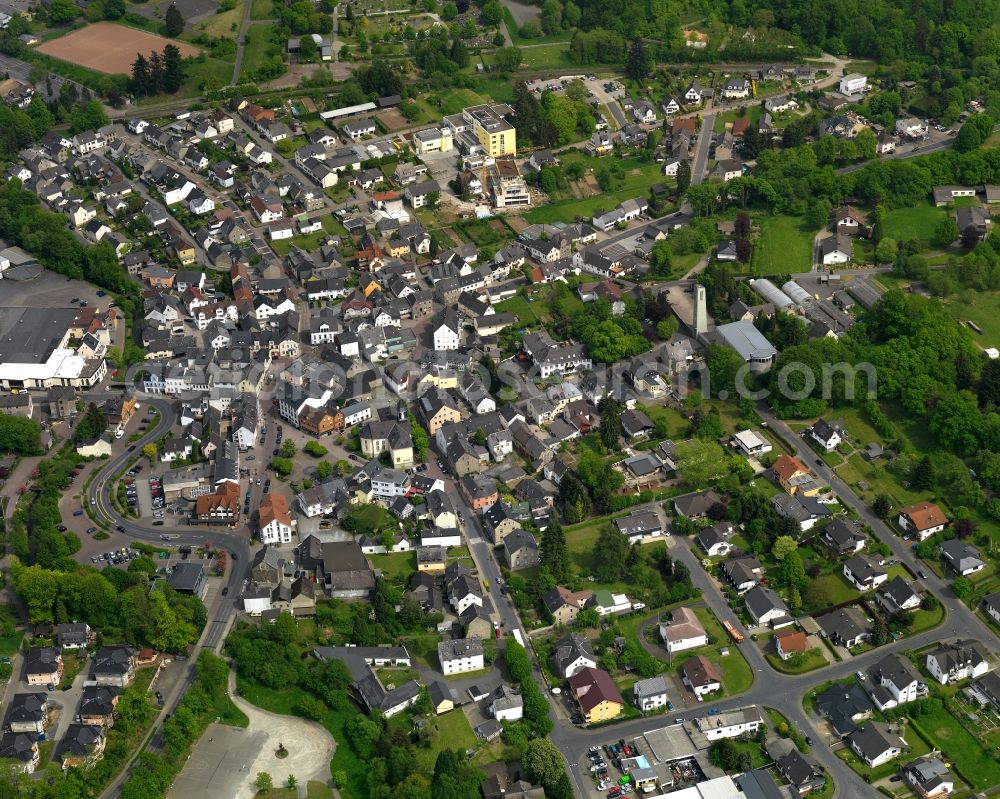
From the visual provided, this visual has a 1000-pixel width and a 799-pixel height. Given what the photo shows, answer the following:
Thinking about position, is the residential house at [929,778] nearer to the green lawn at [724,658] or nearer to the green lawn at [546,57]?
the green lawn at [724,658]

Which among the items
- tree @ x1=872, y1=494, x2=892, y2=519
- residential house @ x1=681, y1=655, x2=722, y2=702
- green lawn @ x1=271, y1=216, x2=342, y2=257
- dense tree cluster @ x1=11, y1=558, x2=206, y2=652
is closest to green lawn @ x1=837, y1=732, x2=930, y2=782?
residential house @ x1=681, y1=655, x2=722, y2=702

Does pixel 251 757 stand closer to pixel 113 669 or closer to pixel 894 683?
pixel 113 669

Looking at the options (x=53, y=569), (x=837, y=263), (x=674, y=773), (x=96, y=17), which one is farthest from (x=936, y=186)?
(x=96, y=17)

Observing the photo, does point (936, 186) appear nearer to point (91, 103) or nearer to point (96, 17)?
point (91, 103)

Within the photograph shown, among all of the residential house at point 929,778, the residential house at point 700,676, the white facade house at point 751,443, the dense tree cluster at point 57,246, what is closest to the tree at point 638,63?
the dense tree cluster at point 57,246

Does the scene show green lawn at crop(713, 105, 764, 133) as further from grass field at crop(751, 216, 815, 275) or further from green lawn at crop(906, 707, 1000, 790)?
green lawn at crop(906, 707, 1000, 790)

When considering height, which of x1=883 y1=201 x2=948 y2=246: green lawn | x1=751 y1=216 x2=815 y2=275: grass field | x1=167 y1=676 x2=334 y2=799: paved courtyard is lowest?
x1=167 y1=676 x2=334 y2=799: paved courtyard

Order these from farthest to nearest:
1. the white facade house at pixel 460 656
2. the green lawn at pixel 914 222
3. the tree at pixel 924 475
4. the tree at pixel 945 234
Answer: the green lawn at pixel 914 222 → the tree at pixel 945 234 → the tree at pixel 924 475 → the white facade house at pixel 460 656
